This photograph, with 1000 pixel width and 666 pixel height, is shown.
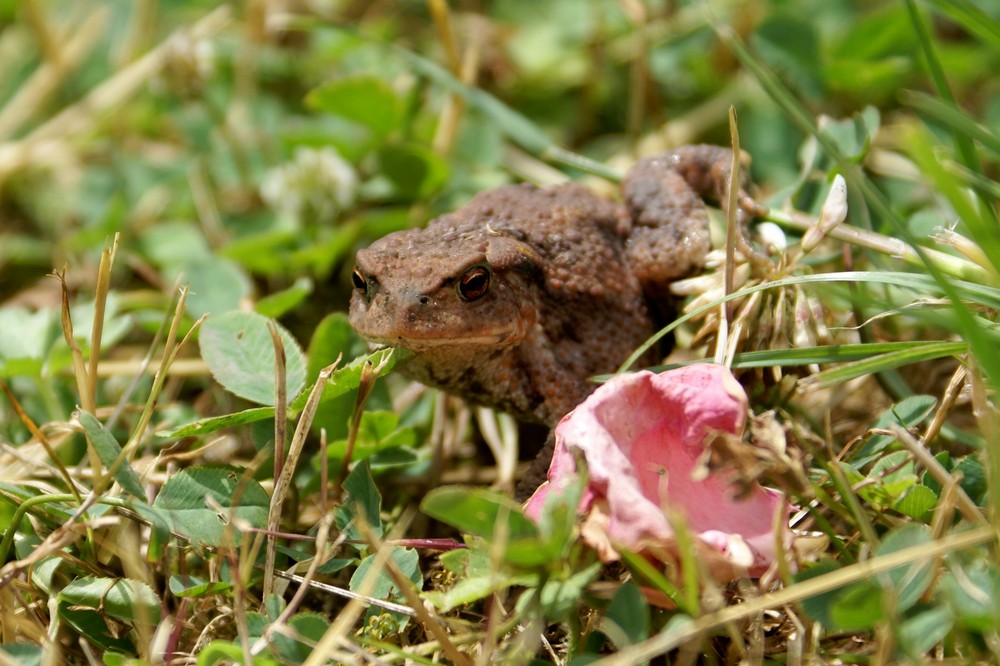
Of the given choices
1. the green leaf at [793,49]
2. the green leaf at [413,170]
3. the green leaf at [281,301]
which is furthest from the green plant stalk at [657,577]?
the green leaf at [793,49]

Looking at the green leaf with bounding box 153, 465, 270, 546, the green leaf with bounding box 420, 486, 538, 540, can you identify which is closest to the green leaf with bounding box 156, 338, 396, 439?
the green leaf with bounding box 153, 465, 270, 546

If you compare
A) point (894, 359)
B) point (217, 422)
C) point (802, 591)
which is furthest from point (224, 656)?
point (894, 359)

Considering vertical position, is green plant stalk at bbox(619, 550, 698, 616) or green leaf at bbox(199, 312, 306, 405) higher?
green leaf at bbox(199, 312, 306, 405)

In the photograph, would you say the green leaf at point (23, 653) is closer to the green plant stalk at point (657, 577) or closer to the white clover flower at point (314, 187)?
the green plant stalk at point (657, 577)

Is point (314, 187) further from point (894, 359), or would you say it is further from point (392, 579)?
point (894, 359)

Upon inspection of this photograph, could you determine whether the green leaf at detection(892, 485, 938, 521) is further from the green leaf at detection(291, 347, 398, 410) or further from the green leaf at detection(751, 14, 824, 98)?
the green leaf at detection(751, 14, 824, 98)

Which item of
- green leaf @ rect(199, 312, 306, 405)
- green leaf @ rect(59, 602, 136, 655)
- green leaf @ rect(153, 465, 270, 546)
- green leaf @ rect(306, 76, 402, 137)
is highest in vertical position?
green leaf @ rect(306, 76, 402, 137)

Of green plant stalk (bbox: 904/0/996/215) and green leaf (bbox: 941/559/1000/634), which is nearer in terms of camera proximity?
green leaf (bbox: 941/559/1000/634)
